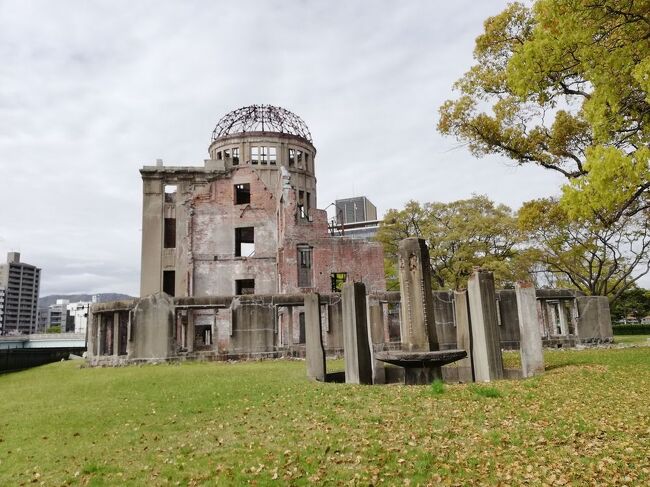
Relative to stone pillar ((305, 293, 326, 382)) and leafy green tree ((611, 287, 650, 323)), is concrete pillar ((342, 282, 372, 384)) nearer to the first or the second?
stone pillar ((305, 293, 326, 382))

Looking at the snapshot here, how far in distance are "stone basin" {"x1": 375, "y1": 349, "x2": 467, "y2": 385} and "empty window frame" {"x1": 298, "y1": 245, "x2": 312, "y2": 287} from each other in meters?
18.8

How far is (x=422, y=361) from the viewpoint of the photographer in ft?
36.0

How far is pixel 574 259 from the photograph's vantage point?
31172 millimetres

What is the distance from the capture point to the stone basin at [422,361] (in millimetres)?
10867

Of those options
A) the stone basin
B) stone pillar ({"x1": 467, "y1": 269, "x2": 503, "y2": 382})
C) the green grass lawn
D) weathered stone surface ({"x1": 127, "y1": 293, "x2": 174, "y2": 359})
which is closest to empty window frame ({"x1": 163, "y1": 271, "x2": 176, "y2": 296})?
weathered stone surface ({"x1": 127, "y1": 293, "x2": 174, "y2": 359})

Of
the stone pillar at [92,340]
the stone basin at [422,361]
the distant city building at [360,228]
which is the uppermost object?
the distant city building at [360,228]

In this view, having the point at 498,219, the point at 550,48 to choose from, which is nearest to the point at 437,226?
the point at 498,219

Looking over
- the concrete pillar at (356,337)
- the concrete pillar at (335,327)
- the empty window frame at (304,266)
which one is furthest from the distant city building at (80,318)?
the concrete pillar at (356,337)

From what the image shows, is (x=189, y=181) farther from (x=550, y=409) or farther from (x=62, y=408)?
(x=550, y=409)

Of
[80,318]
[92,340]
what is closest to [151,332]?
[92,340]

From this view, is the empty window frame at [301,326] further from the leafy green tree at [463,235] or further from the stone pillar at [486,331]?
the stone pillar at [486,331]

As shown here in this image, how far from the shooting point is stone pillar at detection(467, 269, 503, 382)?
37.9 feet

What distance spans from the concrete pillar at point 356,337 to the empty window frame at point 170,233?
81.3ft

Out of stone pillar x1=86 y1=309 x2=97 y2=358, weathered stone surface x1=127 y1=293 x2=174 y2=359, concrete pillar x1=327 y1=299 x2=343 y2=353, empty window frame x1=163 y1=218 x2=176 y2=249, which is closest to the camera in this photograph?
weathered stone surface x1=127 y1=293 x2=174 y2=359
